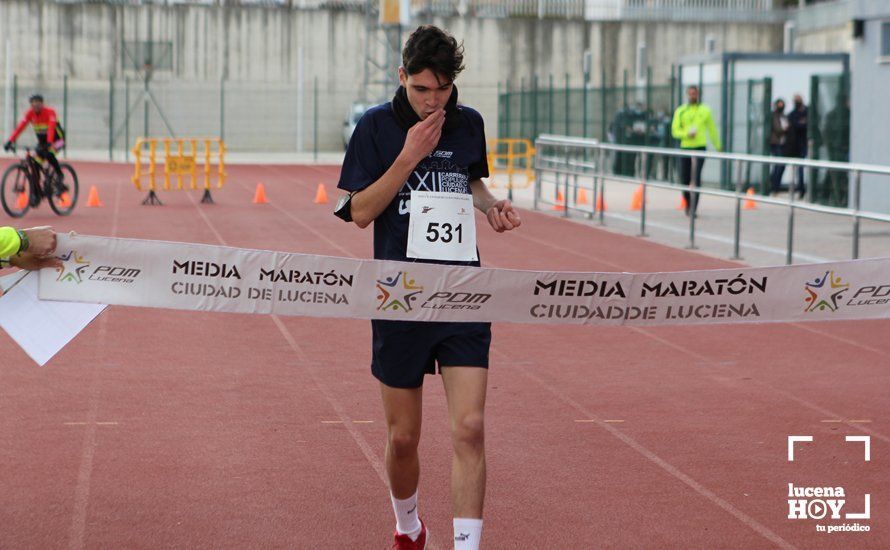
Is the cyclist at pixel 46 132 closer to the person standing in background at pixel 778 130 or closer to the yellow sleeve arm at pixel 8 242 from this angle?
the person standing in background at pixel 778 130

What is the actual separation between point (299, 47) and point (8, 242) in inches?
1747

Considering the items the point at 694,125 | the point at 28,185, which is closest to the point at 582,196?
the point at 694,125

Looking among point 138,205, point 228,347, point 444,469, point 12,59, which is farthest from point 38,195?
point 12,59

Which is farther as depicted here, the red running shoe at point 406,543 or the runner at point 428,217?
the red running shoe at point 406,543

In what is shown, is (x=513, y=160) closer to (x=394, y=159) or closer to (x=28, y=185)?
(x=28, y=185)

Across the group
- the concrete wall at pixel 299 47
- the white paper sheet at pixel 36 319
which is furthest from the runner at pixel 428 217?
the concrete wall at pixel 299 47

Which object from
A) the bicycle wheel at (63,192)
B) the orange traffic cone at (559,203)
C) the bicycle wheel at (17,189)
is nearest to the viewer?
the bicycle wheel at (17,189)

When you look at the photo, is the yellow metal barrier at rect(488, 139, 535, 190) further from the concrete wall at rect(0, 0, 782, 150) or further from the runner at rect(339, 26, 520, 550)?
the runner at rect(339, 26, 520, 550)

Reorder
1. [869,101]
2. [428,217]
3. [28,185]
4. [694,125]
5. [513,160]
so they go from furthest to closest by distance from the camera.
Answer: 1. [513,160]
2. [694,125]
3. [869,101]
4. [28,185]
5. [428,217]

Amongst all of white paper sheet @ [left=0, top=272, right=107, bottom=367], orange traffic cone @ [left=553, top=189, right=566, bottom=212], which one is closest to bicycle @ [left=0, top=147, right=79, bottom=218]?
orange traffic cone @ [left=553, top=189, right=566, bottom=212]

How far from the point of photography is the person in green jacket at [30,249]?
4977 millimetres

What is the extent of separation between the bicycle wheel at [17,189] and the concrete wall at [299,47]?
2713 cm

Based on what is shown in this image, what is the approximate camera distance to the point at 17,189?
1950 cm

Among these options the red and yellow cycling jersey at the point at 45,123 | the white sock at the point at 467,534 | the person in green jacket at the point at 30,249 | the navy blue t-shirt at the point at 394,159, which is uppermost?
the red and yellow cycling jersey at the point at 45,123
